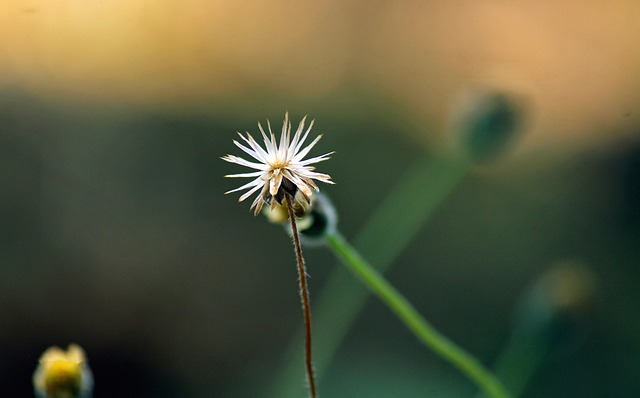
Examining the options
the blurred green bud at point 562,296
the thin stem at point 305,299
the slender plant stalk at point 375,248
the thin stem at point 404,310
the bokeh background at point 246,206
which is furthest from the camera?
the bokeh background at point 246,206

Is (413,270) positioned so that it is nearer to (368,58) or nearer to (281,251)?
(281,251)

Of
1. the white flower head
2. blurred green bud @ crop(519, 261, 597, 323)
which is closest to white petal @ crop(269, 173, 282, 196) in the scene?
the white flower head

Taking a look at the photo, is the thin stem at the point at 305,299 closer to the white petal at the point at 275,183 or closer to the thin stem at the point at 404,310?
the white petal at the point at 275,183

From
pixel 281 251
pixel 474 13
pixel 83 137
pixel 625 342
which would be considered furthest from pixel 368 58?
pixel 625 342

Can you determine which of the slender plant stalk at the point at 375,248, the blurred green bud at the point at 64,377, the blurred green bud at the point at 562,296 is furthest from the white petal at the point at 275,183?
the blurred green bud at the point at 562,296

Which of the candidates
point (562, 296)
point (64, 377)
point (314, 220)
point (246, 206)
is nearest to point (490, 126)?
point (562, 296)

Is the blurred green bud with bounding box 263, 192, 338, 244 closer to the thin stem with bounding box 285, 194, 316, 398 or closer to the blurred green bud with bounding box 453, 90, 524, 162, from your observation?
the thin stem with bounding box 285, 194, 316, 398
